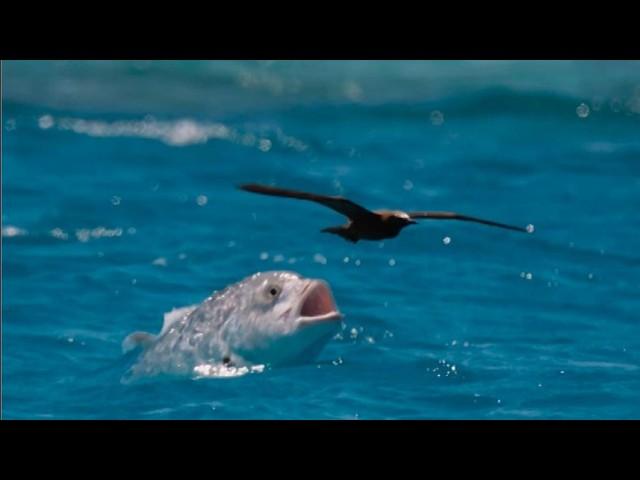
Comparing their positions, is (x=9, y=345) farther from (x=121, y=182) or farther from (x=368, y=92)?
(x=368, y=92)

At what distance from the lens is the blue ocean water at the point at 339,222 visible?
33.5 feet

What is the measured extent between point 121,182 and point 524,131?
490 centimetres

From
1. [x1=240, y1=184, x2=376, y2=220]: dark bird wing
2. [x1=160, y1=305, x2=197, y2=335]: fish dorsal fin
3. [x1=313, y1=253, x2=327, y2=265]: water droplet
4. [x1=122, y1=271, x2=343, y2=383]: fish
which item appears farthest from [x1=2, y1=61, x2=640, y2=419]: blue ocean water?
[x1=240, y1=184, x2=376, y2=220]: dark bird wing

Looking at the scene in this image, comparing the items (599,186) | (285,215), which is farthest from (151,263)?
(599,186)

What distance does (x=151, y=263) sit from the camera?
42.9ft

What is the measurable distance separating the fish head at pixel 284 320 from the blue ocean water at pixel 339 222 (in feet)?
1.73

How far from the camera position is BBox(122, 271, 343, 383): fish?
8812 mm

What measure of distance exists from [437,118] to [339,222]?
345 cm

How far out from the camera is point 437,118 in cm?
1703

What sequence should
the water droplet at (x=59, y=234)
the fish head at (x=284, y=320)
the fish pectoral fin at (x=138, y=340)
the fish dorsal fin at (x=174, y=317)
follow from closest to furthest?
the fish head at (x=284, y=320), the fish dorsal fin at (x=174, y=317), the fish pectoral fin at (x=138, y=340), the water droplet at (x=59, y=234)

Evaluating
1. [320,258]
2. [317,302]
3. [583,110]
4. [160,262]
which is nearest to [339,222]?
[320,258]

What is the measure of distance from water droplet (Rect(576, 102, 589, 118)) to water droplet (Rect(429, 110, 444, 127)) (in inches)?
67.3

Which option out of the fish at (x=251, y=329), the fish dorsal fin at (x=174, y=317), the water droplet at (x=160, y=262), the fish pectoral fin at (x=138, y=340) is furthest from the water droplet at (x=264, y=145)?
the fish at (x=251, y=329)

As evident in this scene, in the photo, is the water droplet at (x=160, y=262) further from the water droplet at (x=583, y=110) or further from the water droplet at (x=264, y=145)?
the water droplet at (x=583, y=110)
